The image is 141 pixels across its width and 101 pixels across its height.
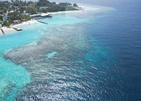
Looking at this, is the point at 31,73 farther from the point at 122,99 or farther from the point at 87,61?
the point at 122,99

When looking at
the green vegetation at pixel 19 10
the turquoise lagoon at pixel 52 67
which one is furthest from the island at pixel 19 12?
the turquoise lagoon at pixel 52 67

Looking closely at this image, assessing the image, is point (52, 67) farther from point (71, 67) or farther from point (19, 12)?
point (19, 12)

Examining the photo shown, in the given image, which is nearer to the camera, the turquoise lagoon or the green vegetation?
the turquoise lagoon

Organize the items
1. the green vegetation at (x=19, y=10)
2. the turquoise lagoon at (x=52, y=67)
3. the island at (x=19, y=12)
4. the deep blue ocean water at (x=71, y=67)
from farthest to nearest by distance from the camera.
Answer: the green vegetation at (x=19, y=10) < the island at (x=19, y=12) < the turquoise lagoon at (x=52, y=67) < the deep blue ocean water at (x=71, y=67)

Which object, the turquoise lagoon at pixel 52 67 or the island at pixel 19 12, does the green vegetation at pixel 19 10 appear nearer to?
the island at pixel 19 12

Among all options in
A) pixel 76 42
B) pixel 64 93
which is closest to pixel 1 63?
pixel 64 93

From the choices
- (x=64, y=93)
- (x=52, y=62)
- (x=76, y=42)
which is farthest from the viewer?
(x=76, y=42)

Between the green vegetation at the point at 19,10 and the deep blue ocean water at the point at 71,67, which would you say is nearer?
the deep blue ocean water at the point at 71,67

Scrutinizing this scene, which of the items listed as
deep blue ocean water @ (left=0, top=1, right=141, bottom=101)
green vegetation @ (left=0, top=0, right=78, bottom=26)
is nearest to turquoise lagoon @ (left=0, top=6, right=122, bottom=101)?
deep blue ocean water @ (left=0, top=1, right=141, bottom=101)

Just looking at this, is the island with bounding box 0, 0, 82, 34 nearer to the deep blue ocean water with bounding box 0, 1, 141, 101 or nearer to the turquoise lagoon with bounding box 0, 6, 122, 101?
the deep blue ocean water with bounding box 0, 1, 141, 101
